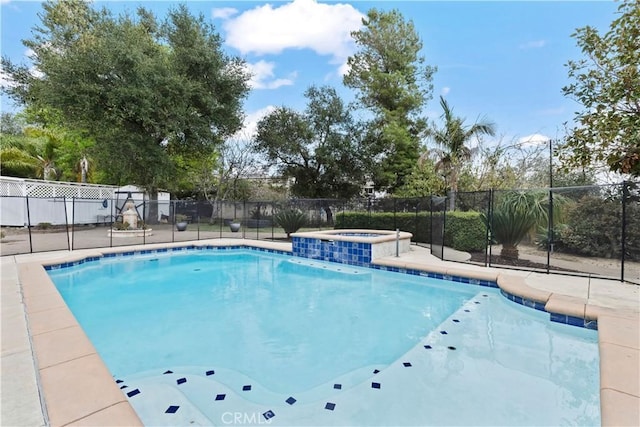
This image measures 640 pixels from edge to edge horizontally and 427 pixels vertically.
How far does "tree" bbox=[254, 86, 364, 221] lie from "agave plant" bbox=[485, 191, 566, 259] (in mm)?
11166

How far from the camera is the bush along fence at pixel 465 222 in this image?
5.52m

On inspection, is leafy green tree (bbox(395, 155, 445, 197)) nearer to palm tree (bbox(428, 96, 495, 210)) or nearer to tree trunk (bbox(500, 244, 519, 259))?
palm tree (bbox(428, 96, 495, 210))

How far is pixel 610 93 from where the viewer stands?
4.99 metres

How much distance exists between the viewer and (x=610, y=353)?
8.78 feet

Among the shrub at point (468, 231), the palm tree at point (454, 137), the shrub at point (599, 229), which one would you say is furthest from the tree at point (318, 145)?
the shrub at point (599, 229)

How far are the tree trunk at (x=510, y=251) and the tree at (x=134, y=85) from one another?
12.1m

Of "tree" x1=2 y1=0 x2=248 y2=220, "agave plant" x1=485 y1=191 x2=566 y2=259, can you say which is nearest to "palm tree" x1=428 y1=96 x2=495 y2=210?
"agave plant" x1=485 y1=191 x2=566 y2=259

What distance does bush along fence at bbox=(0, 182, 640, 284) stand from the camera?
5.52m

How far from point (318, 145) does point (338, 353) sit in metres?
15.5

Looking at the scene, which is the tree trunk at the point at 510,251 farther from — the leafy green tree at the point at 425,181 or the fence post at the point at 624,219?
the leafy green tree at the point at 425,181

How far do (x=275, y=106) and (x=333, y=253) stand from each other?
42.4 ft

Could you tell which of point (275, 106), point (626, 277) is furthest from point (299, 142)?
point (626, 277)

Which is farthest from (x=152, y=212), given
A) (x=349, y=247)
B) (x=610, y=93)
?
(x=610, y=93)

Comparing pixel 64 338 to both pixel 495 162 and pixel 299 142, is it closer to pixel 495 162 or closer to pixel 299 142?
pixel 495 162
